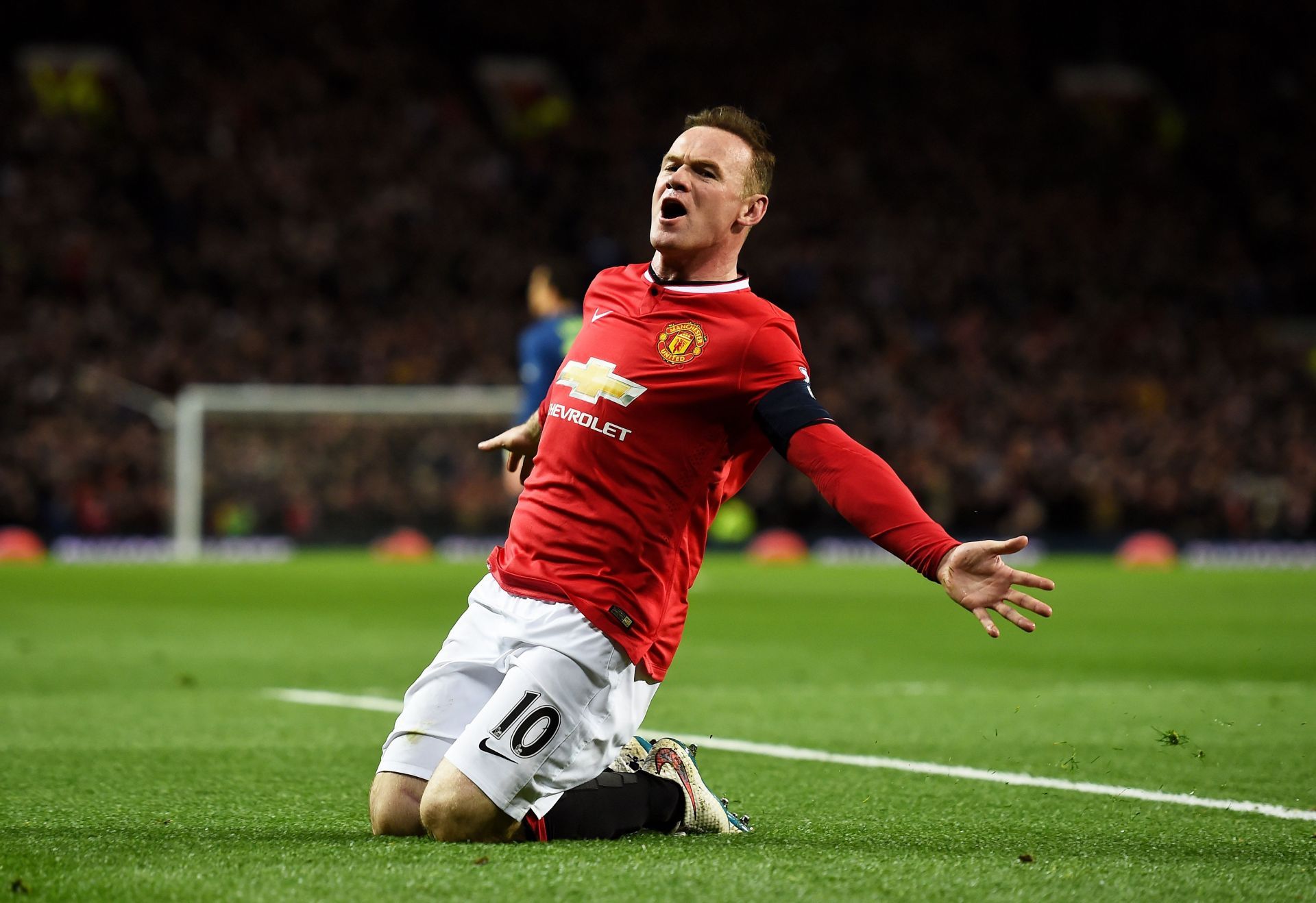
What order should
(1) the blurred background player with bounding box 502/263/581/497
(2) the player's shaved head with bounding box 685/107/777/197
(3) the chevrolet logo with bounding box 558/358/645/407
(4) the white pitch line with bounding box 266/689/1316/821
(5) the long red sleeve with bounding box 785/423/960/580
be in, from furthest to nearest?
(1) the blurred background player with bounding box 502/263/581/497, (4) the white pitch line with bounding box 266/689/1316/821, (2) the player's shaved head with bounding box 685/107/777/197, (3) the chevrolet logo with bounding box 558/358/645/407, (5) the long red sleeve with bounding box 785/423/960/580

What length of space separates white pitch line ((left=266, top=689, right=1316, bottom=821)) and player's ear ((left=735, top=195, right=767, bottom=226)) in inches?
82.3

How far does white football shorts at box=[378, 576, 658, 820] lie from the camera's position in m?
4.30

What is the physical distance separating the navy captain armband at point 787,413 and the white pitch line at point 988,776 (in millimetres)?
1813

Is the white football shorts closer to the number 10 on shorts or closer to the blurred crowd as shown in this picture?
the number 10 on shorts

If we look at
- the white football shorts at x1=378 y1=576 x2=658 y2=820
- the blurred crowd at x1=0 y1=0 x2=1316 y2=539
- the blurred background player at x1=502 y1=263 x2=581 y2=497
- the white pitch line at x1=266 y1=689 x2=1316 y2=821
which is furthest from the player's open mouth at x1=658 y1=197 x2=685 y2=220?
the blurred crowd at x1=0 y1=0 x2=1316 y2=539

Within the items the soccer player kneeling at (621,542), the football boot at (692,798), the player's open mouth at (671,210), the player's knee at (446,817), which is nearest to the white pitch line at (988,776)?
the football boot at (692,798)

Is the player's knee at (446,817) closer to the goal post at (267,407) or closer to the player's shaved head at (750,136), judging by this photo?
the player's shaved head at (750,136)

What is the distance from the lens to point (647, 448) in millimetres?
4488

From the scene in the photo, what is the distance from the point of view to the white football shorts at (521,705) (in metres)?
4.30

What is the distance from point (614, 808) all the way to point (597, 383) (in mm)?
1125

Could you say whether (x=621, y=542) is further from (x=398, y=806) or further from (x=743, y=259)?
(x=743, y=259)

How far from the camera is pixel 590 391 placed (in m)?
4.55

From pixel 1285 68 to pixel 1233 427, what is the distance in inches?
452

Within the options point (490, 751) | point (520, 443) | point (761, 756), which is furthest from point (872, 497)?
point (761, 756)
